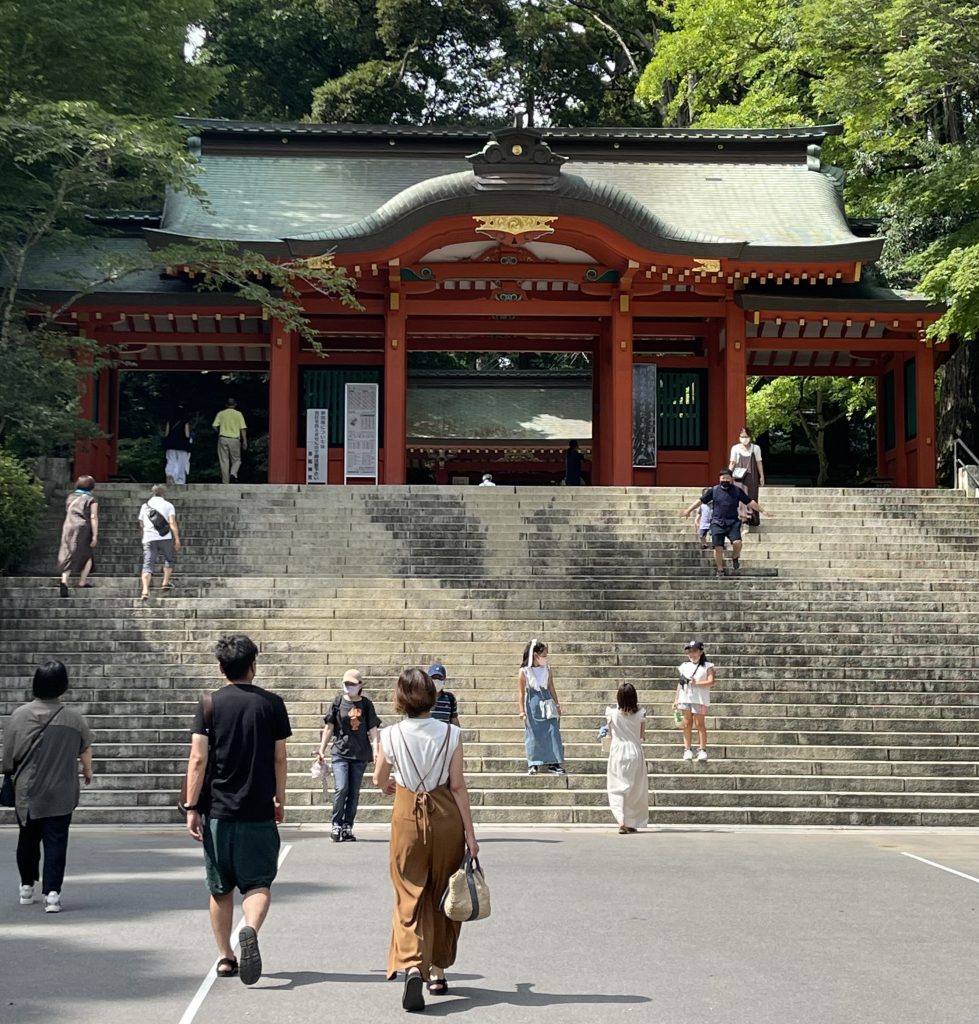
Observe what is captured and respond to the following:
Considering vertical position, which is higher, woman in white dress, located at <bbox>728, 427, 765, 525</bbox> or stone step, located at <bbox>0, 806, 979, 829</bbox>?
woman in white dress, located at <bbox>728, 427, 765, 525</bbox>

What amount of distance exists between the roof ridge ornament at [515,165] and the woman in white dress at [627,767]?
11.3 m

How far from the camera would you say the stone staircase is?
1230 cm

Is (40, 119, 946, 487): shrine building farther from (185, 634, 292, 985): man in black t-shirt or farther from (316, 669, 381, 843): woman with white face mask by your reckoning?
(185, 634, 292, 985): man in black t-shirt

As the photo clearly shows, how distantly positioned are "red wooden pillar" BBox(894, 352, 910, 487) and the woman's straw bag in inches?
785

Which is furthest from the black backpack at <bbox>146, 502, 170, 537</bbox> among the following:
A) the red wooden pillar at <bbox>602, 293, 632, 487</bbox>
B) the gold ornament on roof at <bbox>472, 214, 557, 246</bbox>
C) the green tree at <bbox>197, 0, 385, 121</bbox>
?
the green tree at <bbox>197, 0, 385, 121</bbox>

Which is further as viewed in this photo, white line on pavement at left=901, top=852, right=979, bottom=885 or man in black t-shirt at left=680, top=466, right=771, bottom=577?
man in black t-shirt at left=680, top=466, right=771, bottom=577

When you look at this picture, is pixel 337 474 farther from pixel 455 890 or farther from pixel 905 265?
pixel 455 890

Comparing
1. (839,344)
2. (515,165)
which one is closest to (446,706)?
(515,165)

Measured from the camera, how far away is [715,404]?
24250 mm

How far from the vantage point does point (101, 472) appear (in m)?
23.4

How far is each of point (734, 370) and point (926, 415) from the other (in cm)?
335

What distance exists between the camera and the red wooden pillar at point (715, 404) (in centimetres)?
→ 2380

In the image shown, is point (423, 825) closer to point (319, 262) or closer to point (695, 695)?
point (695, 695)

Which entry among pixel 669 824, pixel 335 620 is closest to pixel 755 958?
pixel 669 824
